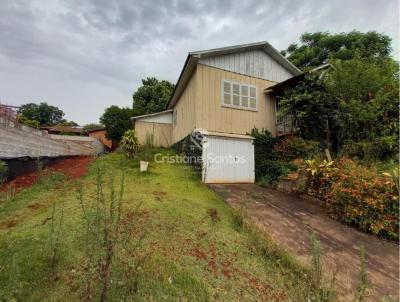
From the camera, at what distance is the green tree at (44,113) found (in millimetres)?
46250

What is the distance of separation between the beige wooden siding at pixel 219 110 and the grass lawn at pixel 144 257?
485 centimetres

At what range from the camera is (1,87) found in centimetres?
823

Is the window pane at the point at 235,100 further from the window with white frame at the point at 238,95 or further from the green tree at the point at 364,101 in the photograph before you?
the green tree at the point at 364,101

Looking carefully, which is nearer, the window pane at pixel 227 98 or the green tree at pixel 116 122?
the window pane at pixel 227 98

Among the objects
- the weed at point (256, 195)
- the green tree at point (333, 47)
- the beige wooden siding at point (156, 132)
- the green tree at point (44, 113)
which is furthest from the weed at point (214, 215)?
the green tree at point (44, 113)

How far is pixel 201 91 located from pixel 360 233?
7.02m

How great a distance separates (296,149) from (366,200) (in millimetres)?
3718

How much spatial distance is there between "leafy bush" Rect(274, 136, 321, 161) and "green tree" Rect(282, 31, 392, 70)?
1030cm

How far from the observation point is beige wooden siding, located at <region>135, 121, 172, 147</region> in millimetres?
14984

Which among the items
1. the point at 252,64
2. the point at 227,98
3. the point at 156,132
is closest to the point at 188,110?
the point at 227,98

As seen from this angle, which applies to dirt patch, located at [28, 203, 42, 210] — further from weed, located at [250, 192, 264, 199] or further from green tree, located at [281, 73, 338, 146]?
green tree, located at [281, 73, 338, 146]

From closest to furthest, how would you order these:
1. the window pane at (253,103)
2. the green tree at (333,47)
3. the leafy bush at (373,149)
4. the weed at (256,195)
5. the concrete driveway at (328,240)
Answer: the concrete driveway at (328,240), the weed at (256,195), the leafy bush at (373,149), the window pane at (253,103), the green tree at (333,47)

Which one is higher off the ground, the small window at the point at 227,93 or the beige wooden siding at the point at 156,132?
the small window at the point at 227,93

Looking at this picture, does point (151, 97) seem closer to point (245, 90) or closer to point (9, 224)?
point (245, 90)
